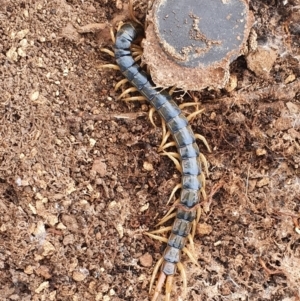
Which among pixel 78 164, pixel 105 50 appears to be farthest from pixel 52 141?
pixel 105 50

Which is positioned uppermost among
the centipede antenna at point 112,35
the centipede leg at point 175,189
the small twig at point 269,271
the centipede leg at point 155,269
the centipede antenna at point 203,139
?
the centipede antenna at point 112,35

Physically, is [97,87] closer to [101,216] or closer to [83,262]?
[101,216]

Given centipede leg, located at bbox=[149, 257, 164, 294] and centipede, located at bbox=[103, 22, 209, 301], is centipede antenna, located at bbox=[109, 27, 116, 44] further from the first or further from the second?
centipede leg, located at bbox=[149, 257, 164, 294]

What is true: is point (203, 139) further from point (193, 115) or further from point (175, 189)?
point (175, 189)

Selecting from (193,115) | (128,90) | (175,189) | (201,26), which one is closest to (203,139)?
(193,115)

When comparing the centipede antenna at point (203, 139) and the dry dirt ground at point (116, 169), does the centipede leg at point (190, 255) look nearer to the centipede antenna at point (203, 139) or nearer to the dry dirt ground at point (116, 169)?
the dry dirt ground at point (116, 169)

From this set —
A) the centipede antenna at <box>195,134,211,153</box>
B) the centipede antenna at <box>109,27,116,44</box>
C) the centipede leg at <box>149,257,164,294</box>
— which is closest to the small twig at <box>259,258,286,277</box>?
the centipede leg at <box>149,257,164,294</box>

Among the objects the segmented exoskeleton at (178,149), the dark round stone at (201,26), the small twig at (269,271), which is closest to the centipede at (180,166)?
the segmented exoskeleton at (178,149)
